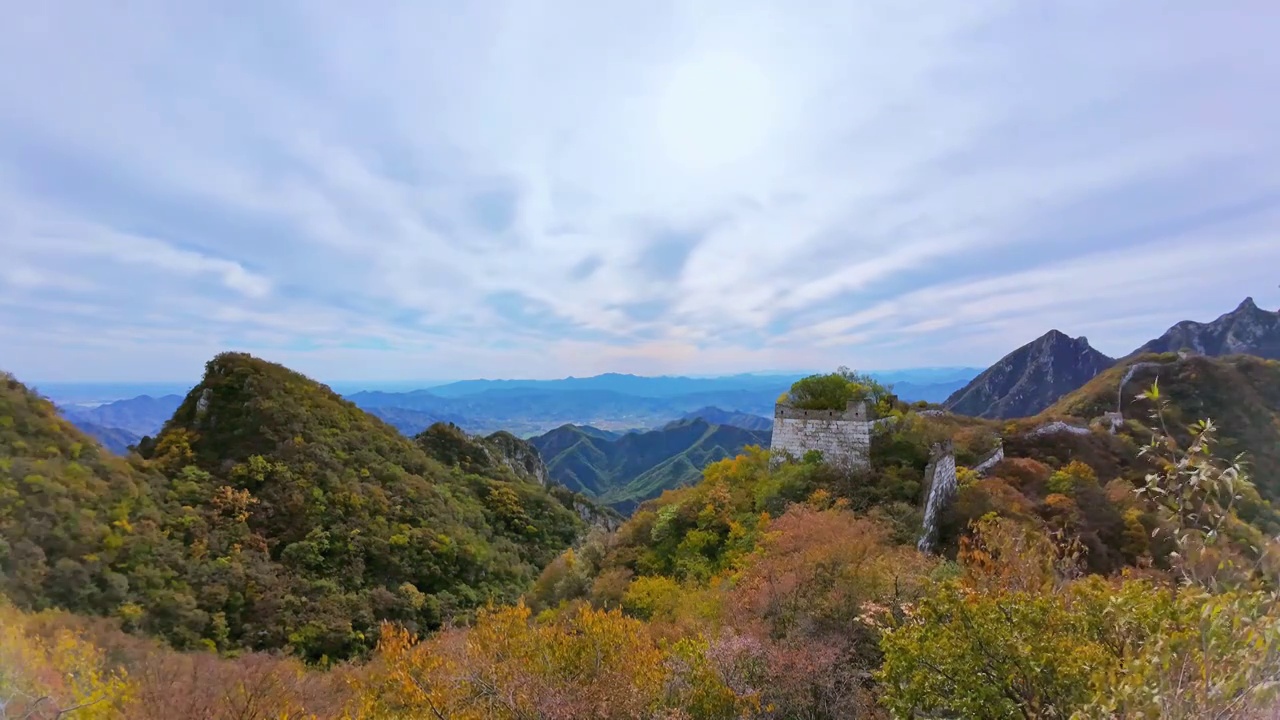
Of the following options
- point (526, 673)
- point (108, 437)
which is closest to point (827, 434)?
point (526, 673)

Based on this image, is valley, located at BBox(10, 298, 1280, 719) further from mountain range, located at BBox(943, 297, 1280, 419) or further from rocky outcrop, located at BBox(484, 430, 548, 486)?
mountain range, located at BBox(943, 297, 1280, 419)

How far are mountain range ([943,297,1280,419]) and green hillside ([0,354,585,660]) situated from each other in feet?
265

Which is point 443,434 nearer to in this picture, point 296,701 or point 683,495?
point 683,495

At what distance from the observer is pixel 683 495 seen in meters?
25.6

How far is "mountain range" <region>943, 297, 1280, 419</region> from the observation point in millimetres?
85750

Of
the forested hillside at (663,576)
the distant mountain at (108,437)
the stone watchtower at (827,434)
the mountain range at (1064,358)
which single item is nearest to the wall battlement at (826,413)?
the stone watchtower at (827,434)

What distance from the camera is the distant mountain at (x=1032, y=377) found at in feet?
319

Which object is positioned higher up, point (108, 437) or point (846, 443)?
point (846, 443)

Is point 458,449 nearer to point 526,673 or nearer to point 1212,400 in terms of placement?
point 526,673

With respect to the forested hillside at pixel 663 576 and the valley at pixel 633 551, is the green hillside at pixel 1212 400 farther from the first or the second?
the forested hillside at pixel 663 576

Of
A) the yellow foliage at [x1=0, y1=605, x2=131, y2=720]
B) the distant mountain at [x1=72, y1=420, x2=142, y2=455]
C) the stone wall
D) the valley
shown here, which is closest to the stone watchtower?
the valley

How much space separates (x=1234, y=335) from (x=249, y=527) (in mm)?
131146

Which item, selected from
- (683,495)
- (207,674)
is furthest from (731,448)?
(207,674)

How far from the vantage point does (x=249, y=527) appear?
29562mm
